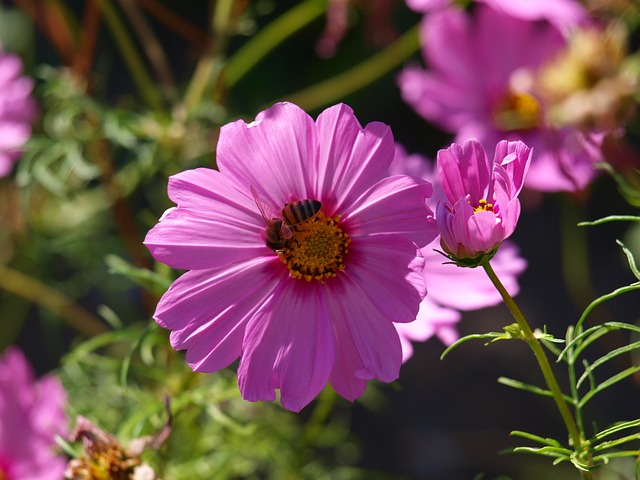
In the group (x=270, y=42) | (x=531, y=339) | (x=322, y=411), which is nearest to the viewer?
(x=531, y=339)

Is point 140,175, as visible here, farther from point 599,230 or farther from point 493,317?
point 599,230

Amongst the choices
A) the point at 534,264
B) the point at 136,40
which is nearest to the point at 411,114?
the point at 534,264

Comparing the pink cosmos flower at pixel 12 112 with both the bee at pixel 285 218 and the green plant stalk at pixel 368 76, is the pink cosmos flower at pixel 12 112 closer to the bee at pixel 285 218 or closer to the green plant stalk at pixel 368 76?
the green plant stalk at pixel 368 76

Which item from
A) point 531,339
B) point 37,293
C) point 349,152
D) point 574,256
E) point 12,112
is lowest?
point 531,339

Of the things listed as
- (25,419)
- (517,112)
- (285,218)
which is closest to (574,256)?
(517,112)

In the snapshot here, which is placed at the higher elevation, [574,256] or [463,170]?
[574,256]

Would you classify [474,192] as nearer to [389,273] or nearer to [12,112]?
[389,273]
